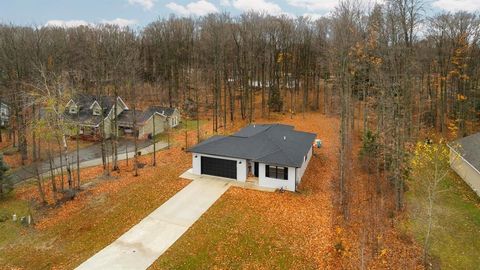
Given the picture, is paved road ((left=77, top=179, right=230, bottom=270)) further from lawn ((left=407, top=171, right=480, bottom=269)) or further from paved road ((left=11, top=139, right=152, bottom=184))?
lawn ((left=407, top=171, right=480, bottom=269))

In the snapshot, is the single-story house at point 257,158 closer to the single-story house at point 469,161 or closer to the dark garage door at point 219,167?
the dark garage door at point 219,167

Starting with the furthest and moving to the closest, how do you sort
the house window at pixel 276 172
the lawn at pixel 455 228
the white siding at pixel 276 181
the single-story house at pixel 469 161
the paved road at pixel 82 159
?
1. the paved road at pixel 82 159
2. the house window at pixel 276 172
3. the white siding at pixel 276 181
4. the single-story house at pixel 469 161
5. the lawn at pixel 455 228

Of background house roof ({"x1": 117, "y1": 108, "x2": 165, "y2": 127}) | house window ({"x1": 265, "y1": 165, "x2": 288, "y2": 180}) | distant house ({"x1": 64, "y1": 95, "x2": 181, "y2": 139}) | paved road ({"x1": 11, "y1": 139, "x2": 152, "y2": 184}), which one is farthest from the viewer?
background house roof ({"x1": 117, "y1": 108, "x2": 165, "y2": 127})

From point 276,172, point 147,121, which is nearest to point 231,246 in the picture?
point 276,172

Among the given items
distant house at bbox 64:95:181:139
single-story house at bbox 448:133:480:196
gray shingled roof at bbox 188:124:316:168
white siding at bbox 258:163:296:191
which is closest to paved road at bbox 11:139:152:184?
distant house at bbox 64:95:181:139

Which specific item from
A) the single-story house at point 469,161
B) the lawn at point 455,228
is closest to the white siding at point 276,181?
the lawn at point 455,228

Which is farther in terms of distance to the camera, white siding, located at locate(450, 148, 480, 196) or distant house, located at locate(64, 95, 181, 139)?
distant house, located at locate(64, 95, 181, 139)
